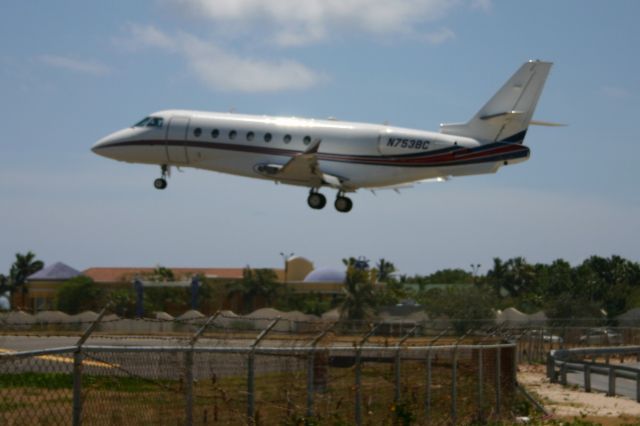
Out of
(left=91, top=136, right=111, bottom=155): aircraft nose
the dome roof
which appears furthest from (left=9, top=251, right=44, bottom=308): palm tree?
(left=91, top=136, right=111, bottom=155): aircraft nose

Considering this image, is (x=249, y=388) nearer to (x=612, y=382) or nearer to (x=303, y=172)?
(x=612, y=382)

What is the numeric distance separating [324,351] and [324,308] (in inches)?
3109

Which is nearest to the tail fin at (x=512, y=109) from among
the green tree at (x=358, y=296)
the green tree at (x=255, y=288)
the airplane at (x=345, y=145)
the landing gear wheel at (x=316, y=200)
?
the airplane at (x=345, y=145)

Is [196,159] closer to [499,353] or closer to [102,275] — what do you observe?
[499,353]

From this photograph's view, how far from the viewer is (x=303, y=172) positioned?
41719mm

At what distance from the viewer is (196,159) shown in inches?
1694

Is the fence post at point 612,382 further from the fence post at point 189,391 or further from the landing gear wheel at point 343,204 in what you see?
the landing gear wheel at point 343,204

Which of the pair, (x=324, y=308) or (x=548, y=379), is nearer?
(x=548, y=379)

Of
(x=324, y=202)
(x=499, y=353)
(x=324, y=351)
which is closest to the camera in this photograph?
(x=324, y=351)

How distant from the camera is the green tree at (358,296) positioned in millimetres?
88062

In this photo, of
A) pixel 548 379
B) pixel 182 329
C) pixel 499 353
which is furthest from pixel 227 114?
pixel 499 353

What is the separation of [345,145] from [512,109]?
19.9 ft

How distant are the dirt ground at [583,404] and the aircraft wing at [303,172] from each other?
13.9 m

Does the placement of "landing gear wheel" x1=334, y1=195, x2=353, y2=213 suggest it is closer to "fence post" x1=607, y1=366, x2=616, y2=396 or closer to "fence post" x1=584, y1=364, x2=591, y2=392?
"fence post" x1=584, y1=364, x2=591, y2=392
